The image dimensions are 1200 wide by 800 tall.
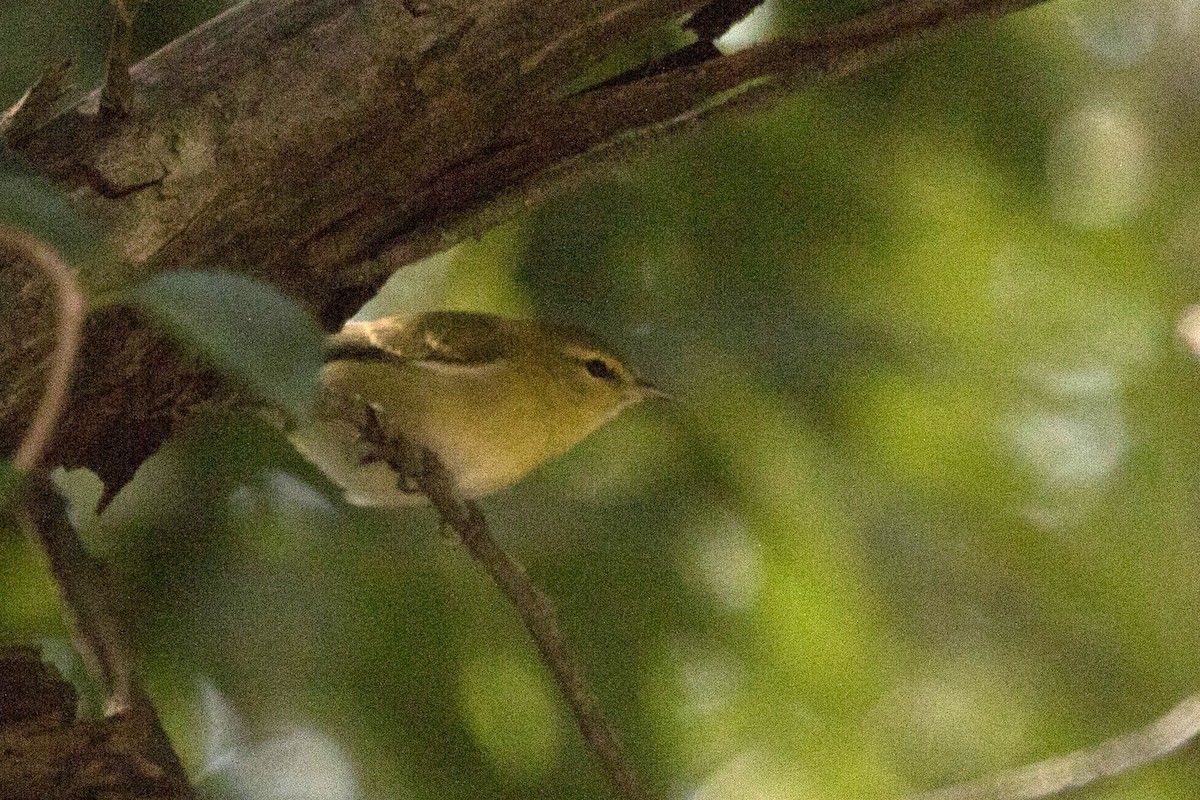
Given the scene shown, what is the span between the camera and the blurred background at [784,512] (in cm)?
167

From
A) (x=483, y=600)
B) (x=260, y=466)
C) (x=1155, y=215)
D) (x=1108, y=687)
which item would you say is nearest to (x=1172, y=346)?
(x=1155, y=215)

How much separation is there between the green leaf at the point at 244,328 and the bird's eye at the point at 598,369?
1.22 m

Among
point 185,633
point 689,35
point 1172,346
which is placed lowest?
point 1172,346

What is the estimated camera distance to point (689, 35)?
1.69m

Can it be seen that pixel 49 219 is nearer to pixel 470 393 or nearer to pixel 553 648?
pixel 553 648

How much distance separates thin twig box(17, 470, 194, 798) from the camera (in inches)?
44.5

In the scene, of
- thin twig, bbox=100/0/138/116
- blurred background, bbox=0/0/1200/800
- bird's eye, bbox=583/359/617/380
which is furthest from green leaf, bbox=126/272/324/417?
bird's eye, bbox=583/359/617/380

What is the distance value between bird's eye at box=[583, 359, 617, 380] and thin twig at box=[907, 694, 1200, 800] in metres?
0.72

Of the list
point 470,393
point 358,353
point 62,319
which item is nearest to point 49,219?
point 62,319

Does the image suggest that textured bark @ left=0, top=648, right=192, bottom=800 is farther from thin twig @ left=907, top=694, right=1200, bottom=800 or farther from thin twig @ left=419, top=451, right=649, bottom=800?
thin twig @ left=907, top=694, right=1200, bottom=800

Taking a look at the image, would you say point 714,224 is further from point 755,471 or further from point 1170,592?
point 1170,592

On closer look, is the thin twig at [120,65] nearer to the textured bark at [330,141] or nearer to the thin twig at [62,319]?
the textured bark at [330,141]

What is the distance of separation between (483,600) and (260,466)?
32 cm

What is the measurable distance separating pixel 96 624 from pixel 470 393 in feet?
2.46
